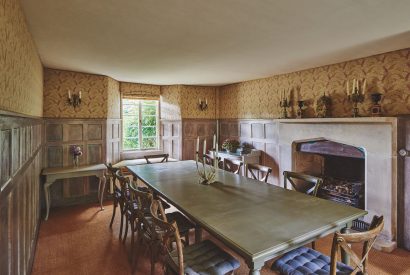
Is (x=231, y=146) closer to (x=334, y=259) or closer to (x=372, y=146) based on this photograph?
(x=372, y=146)

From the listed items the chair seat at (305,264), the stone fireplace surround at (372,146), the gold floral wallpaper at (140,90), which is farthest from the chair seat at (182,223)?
the gold floral wallpaper at (140,90)

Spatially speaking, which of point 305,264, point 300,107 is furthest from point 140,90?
point 305,264

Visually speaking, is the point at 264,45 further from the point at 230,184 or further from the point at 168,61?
the point at 230,184

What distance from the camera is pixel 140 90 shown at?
218 inches

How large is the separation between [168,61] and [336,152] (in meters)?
2.81

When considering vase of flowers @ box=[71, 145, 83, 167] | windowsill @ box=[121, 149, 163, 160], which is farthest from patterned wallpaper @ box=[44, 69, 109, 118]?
windowsill @ box=[121, 149, 163, 160]

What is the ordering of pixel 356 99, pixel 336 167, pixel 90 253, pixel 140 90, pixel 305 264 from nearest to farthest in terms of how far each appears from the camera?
pixel 305 264 < pixel 90 253 < pixel 356 99 < pixel 336 167 < pixel 140 90

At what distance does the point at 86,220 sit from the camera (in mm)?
3738

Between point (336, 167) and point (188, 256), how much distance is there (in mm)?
3133

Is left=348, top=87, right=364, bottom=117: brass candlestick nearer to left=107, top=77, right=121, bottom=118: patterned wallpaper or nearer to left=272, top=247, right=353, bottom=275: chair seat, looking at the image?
left=272, top=247, right=353, bottom=275: chair seat

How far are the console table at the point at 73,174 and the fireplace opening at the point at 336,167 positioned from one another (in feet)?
11.0

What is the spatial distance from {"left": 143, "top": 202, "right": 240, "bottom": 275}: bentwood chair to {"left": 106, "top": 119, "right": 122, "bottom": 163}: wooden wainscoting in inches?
129

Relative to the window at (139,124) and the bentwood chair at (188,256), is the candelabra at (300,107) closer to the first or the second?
the bentwood chair at (188,256)

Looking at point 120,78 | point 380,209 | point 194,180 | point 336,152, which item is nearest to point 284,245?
point 194,180
